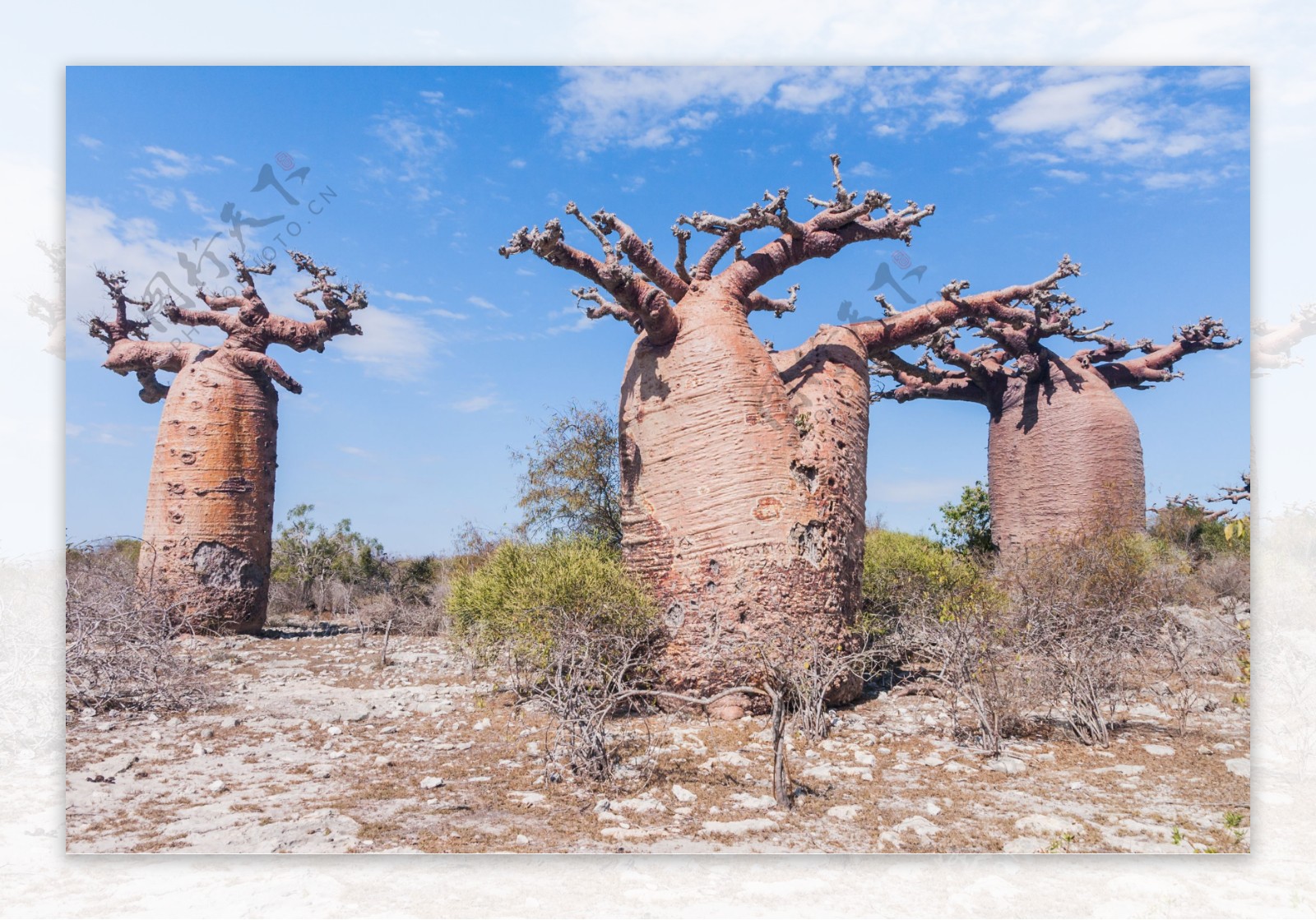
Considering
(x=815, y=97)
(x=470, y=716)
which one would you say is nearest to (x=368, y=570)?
(x=470, y=716)

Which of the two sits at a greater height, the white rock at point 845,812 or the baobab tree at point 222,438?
the baobab tree at point 222,438

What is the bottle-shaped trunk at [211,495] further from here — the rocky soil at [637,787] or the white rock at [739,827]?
the white rock at [739,827]

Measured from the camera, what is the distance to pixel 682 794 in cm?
357

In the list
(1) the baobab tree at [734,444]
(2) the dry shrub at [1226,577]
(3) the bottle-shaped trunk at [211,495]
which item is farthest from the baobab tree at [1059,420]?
(3) the bottle-shaped trunk at [211,495]

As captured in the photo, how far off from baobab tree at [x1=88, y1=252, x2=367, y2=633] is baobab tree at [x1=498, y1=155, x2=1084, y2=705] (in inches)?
166

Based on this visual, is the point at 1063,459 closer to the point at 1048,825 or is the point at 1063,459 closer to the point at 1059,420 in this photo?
the point at 1059,420

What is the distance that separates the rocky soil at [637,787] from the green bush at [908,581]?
0.92 m

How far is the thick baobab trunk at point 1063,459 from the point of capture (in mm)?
8500

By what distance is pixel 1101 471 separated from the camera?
855 cm

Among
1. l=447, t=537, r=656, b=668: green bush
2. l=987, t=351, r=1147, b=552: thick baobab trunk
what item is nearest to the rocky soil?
l=447, t=537, r=656, b=668: green bush

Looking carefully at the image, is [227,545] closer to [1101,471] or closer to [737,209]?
[737,209]

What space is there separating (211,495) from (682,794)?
6.13 m

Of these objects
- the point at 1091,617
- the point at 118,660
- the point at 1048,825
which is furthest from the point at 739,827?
the point at 118,660

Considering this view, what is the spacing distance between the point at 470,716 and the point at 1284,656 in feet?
14.4
